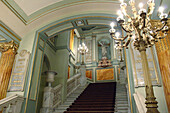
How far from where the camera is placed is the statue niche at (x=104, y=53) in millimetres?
12785

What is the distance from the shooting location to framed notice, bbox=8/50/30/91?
5.09m

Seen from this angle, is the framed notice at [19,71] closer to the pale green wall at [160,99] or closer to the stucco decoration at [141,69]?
the stucco decoration at [141,69]

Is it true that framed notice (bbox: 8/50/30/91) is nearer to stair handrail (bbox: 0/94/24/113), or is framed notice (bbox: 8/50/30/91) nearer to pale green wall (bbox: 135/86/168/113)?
stair handrail (bbox: 0/94/24/113)

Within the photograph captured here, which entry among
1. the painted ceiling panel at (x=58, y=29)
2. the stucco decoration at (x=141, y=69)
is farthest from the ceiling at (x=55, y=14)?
the stucco decoration at (x=141, y=69)

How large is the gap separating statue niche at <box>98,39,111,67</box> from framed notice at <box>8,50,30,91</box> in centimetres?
824

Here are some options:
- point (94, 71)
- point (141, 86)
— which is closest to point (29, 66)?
point (141, 86)

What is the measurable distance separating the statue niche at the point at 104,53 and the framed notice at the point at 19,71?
8.24m

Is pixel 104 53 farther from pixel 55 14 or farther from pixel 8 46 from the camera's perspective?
pixel 8 46

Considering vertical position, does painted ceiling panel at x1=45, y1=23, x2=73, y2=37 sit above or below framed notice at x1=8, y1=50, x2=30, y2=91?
above

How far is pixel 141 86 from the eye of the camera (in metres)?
3.97

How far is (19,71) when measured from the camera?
530 cm

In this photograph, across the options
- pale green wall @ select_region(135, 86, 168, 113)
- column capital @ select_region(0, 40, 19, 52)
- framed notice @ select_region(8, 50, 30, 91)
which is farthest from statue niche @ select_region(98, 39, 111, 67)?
pale green wall @ select_region(135, 86, 168, 113)

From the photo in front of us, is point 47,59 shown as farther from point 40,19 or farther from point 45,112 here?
point 45,112

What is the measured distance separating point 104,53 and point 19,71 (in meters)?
9.16
